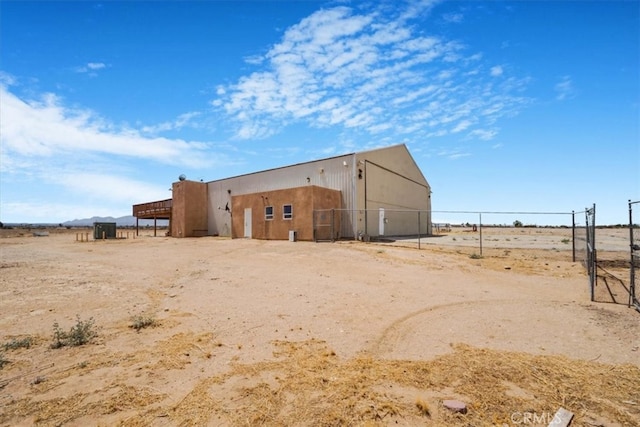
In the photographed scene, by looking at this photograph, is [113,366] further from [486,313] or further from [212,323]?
[486,313]

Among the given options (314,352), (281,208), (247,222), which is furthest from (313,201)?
(314,352)

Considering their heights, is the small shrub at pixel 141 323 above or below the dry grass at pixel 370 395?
above

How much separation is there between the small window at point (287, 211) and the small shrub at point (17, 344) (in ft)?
55.9

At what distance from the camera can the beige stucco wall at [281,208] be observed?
68.0 feet

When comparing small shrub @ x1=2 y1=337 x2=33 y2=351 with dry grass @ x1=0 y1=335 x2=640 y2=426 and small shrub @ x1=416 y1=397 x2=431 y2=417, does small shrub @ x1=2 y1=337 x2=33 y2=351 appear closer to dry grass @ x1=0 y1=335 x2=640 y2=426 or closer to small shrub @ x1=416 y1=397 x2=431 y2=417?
dry grass @ x1=0 y1=335 x2=640 y2=426

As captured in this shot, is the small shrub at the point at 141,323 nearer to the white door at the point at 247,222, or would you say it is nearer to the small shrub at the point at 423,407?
the small shrub at the point at 423,407

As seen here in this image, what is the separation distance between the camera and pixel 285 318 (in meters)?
6.17

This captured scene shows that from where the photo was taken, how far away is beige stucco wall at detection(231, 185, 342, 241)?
2072 centimetres

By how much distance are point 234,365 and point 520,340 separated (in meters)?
4.42

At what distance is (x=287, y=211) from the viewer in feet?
71.8

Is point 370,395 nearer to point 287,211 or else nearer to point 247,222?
point 287,211

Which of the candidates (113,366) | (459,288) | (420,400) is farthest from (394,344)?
(459,288)

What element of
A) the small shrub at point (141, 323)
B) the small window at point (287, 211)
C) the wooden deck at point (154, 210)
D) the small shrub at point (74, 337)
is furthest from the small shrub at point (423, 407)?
the wooden deck at point (154, 210)

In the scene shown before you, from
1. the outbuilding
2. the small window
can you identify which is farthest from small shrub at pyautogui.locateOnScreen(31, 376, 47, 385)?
the small window
